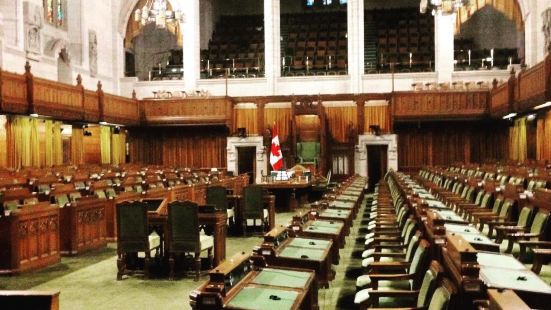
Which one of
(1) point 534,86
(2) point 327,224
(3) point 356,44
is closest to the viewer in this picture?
(2) point 327,224

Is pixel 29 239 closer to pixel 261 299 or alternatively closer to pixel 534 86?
pixel 261 299

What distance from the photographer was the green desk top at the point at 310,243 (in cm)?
480

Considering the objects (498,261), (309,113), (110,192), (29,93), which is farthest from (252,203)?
(309,113)

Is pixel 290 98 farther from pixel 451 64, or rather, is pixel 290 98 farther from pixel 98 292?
pixel 98 292

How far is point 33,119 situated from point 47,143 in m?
0.98

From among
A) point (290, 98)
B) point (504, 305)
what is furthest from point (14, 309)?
point (290, 98)

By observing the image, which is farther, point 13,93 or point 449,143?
point 449,143

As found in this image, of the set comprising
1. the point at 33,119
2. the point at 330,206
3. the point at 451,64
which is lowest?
the point at 330,206

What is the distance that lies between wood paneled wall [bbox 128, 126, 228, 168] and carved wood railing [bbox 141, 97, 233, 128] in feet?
2.30

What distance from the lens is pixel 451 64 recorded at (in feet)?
75.2

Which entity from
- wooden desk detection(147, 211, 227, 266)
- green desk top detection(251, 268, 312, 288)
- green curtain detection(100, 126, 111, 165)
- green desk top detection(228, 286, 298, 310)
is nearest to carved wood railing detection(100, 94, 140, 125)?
green curtain detection(100, 126, 111, 165)

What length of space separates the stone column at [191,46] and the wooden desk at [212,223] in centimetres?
1754

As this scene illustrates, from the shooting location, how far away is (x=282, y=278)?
3742 millimetres

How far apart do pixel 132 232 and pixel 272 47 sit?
17.9 meters
